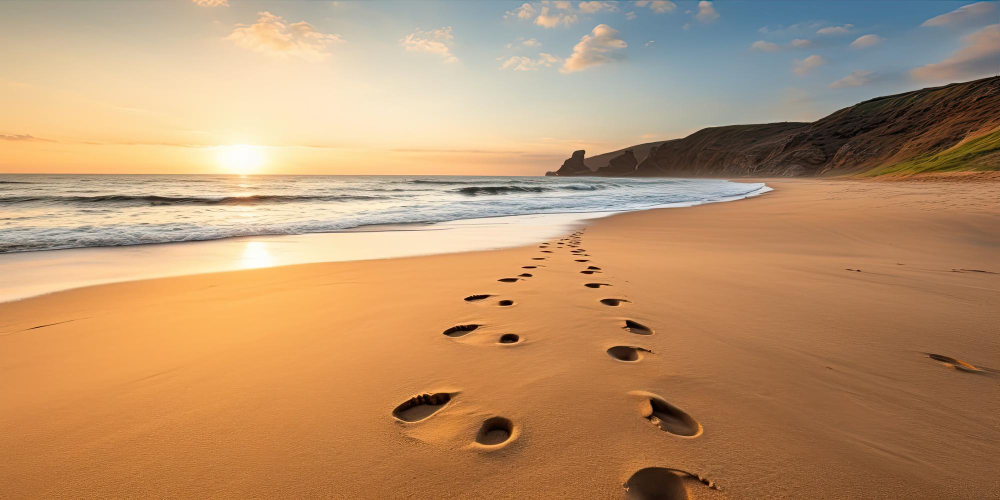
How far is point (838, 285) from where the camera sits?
3.80 m

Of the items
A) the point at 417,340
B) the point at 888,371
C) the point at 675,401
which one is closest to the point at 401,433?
the point at 417,340

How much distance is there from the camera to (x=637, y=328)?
2.72m

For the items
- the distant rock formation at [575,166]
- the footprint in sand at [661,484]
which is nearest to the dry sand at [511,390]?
the footprint in sand at [661,484]

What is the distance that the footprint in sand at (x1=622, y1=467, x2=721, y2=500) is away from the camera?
1229mm

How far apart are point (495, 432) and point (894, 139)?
86649mm

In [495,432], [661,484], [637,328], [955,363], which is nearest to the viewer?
[661,484]

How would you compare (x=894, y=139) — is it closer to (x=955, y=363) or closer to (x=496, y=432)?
(x=955, y=363)

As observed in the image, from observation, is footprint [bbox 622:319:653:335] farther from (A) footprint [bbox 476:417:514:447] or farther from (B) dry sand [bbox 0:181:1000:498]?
(A) footprint [bbox 476:417:514:447]

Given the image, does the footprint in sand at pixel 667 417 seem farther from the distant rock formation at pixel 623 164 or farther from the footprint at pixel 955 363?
the distant rock formation at pixel 623 164

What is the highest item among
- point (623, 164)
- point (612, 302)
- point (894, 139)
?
point (623, 164)

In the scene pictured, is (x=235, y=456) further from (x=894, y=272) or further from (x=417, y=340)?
(x=894, y=272)

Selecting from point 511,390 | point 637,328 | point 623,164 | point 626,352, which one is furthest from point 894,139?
point 623,164

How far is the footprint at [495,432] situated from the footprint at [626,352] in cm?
91

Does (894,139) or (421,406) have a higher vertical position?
(894,139)
